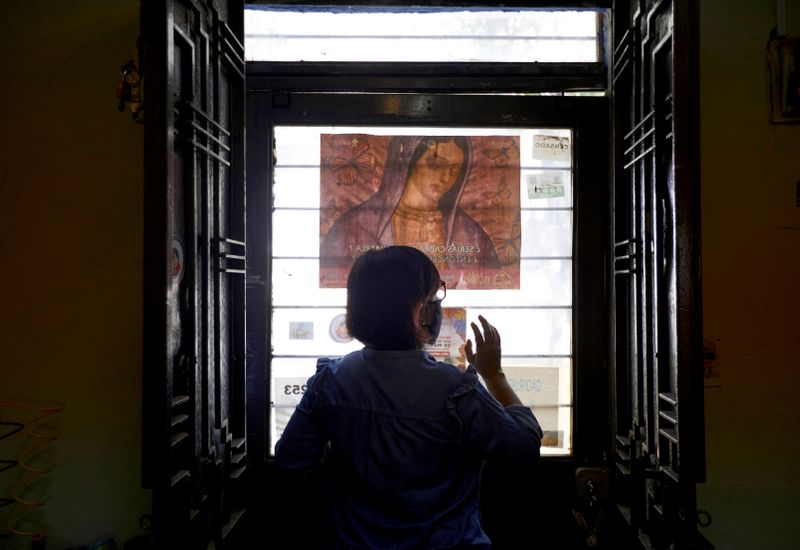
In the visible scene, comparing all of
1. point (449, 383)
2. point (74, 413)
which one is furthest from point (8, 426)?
point (449, 383)

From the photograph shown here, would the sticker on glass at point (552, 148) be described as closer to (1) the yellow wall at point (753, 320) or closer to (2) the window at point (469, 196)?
(2) the window at point (469, 196)

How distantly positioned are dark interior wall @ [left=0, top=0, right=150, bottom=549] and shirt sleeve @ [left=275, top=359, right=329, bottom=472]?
128 cm

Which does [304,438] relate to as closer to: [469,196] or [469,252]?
[469,252]

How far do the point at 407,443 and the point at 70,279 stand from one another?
1.97m

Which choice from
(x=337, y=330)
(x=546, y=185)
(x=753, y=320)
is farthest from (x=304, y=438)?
(x=753, y=320)

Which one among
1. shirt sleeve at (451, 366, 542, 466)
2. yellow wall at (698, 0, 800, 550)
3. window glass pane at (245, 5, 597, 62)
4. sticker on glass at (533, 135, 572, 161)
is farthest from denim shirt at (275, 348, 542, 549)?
window glass pane at (245, 5, 597, 62)

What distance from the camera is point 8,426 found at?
2.59 m

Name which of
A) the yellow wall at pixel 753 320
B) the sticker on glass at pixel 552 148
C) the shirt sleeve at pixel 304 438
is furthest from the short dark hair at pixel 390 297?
the yellow wall at pixel 753 320

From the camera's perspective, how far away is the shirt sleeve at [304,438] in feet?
5.51

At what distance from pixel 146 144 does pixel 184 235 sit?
0.54 meters

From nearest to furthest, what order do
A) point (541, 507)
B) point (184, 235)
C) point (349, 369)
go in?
point (349, 369) → point (184, 235) → point (541, 507)

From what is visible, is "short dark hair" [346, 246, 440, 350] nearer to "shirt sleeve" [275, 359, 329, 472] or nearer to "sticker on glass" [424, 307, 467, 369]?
"shirt sleeve" [275, 359, 329, 472]

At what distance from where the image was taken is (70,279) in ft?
8.54

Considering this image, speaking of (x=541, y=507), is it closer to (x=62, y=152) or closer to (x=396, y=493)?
(x=396, y=493)
